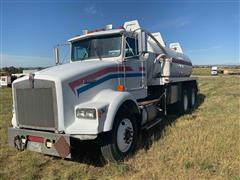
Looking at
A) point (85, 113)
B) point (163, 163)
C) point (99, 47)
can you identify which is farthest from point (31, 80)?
point (163, 163)

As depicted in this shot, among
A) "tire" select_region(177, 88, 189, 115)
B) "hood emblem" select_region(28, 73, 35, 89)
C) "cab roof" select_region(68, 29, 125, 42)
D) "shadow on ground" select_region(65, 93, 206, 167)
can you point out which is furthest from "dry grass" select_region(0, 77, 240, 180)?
"tire" select_region(177, 88, 189, 115)

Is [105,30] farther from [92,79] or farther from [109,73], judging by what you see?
[92,79]

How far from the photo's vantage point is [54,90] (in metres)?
4.48

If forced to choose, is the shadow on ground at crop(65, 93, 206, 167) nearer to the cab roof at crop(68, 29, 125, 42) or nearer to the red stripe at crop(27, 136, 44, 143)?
the red stripe at crop(27, 136, 44, 143)

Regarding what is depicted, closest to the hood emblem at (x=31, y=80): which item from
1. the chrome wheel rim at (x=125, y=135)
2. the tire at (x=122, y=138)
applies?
the tire at (x=122, y=138)

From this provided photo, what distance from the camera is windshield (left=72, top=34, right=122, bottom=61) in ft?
19.7

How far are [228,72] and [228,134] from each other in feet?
147

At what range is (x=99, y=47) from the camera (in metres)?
6.17

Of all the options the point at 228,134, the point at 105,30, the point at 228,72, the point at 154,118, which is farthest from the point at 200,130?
the point at 228,72

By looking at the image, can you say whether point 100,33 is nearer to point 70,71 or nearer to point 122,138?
point 70,71

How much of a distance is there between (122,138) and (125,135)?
0.39 feet

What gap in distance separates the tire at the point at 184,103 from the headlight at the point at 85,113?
5996 mm

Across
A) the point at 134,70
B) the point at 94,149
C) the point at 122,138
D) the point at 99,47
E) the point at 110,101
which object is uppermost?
the point at 99,47

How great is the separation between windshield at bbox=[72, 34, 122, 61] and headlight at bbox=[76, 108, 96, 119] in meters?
1.93
